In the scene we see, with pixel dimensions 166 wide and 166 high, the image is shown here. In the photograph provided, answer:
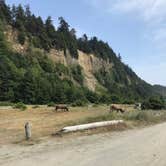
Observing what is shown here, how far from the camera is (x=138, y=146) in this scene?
18.3 meters

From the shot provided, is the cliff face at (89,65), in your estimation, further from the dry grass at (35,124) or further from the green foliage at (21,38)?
the dry grass at (35,124)

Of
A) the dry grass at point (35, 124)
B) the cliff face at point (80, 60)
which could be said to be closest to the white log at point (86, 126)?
the dry grass at point (35, 124)

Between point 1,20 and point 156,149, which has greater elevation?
point 1,20

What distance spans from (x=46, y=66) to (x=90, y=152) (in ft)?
390

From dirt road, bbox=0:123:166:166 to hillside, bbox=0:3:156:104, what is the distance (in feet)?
214

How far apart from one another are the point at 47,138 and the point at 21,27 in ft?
401

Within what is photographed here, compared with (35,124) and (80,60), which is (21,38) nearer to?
(80,60)

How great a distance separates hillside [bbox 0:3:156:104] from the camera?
105569 millimetres

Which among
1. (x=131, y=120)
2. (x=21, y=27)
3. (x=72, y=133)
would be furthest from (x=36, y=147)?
(x=21, y=27)

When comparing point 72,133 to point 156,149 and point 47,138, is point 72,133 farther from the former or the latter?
point 156,149

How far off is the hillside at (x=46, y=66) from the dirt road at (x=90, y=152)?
65237 millimetres

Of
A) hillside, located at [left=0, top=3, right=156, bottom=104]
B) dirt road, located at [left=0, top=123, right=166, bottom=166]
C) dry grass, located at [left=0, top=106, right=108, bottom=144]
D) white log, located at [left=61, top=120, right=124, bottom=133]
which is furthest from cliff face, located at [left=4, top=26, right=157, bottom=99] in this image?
dirt road, located at [left=0, top=123, right=166, bottom=166]

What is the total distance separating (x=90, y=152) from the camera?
54.1 feet

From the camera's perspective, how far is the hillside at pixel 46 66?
105569 millimetres
